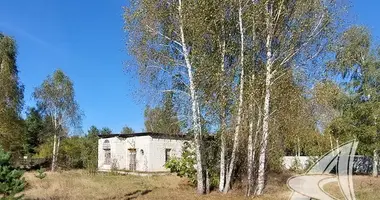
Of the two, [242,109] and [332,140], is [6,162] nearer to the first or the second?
[242,109]

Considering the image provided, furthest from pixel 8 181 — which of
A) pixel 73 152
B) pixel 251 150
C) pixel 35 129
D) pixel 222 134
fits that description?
pixel 35 129

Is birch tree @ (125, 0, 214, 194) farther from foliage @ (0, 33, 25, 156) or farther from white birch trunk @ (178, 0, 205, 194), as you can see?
foliage @ (0, 33, 25, 156)

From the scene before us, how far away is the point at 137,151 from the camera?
3155 centimetres

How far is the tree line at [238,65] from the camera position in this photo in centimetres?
1413

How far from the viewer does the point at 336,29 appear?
14367 mm

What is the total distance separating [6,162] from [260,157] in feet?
29.2

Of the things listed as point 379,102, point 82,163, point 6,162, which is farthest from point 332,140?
point 6,162

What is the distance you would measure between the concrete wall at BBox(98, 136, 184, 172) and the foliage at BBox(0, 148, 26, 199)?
19990 millimetres

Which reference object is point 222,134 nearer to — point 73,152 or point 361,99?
point 361,99

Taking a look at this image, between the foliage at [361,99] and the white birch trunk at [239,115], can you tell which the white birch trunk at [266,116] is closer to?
the white birch trunk at [239,115]

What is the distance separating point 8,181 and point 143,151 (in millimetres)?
22647

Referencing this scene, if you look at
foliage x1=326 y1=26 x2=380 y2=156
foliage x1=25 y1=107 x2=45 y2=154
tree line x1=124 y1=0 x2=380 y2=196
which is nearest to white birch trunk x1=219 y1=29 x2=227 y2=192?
tree line x1=124 y1=0 x2=380 y2=196

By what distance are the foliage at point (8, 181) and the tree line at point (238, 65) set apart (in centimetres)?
711

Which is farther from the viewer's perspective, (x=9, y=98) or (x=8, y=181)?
(x=9, y=98)
